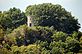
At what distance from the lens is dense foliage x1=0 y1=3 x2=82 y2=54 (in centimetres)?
6791

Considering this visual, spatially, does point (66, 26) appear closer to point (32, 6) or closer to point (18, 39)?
point (32, 6)

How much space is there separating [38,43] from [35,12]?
17.3 m

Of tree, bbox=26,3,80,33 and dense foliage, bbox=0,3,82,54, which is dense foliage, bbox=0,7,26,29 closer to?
dense foliage, bbox=0,3,82,54

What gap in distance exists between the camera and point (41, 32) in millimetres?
79562

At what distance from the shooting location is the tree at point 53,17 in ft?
296

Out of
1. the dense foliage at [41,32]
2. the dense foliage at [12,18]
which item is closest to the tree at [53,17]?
the dense foliage at [41,32]

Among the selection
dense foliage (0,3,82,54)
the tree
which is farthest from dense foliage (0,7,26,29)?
the tree

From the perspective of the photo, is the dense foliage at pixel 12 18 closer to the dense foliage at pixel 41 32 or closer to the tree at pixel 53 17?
the dense foliage at pixel 41 32

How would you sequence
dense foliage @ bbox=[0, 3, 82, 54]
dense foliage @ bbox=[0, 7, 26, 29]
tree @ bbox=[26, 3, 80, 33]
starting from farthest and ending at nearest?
1. tree @ bbox=[26, 3, 80, 33]
2. dense foliage @ bbox=[0, 7, 26, 29]
3. dense foliage @ bbox=[0, 3, 82, 54]

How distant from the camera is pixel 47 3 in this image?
315ft

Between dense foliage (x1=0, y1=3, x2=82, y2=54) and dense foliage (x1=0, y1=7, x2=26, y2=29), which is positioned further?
dense foliage (x1=0, y1=7, x2=26, y2=29)

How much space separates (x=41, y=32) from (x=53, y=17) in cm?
1278

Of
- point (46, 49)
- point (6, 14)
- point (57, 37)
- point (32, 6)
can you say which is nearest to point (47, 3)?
point (32, 6)

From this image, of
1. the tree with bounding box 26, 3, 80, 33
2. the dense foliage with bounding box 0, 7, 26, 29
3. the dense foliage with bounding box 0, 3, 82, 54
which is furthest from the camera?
the tree with bounding box 26, 3, 80, 33
